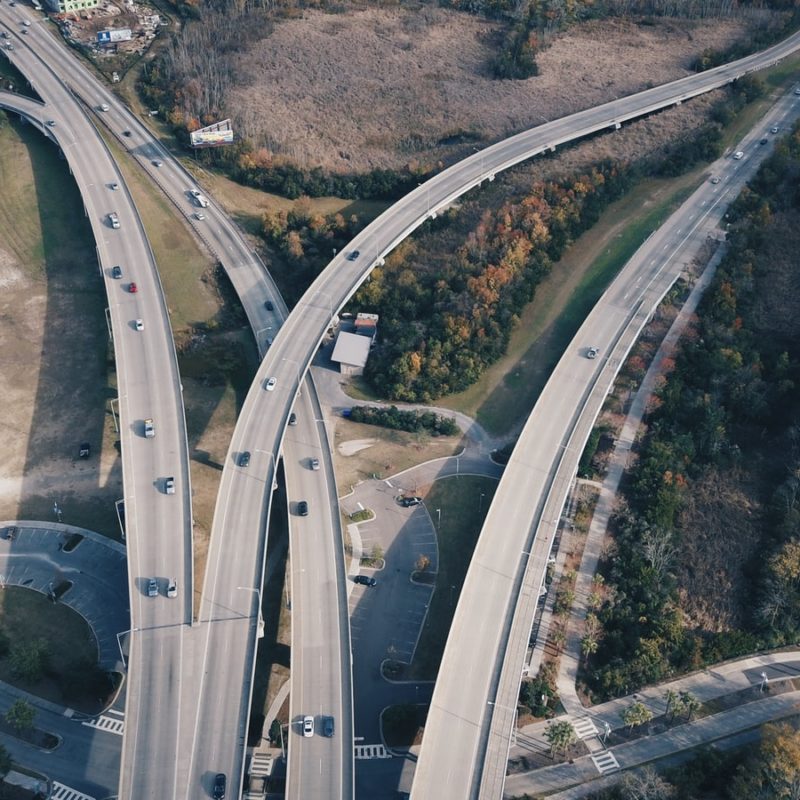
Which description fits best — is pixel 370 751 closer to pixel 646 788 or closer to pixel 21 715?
pixel 646 788

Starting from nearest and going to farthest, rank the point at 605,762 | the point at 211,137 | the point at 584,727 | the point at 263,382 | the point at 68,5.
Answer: the point at 605,762 < the point at 584,727 < the point at 263,382 < the point at 211,137 < the point at 68,5

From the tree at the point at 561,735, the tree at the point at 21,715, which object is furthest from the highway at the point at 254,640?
the tree at the point at 561,735

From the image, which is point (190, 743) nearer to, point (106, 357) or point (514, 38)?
point (106, 357)

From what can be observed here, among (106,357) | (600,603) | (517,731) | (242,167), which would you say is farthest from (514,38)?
(517,731)

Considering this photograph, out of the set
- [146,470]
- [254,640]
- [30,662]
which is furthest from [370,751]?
[146,470]

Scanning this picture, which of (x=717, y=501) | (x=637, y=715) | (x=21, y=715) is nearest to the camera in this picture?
(x=21, y=715)

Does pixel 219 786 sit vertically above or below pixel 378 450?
below

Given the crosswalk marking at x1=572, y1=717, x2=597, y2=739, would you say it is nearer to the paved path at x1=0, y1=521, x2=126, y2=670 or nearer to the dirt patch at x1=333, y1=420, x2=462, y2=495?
the dirt patch at x1=333, y1=420, x2=462, y2=495
